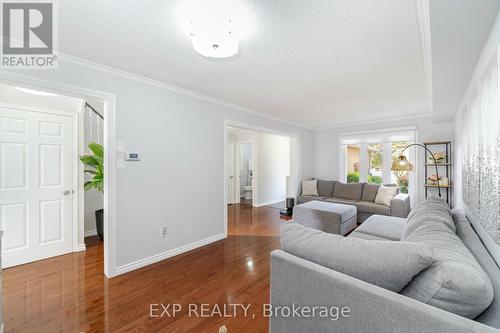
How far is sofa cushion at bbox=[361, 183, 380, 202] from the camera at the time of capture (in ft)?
15.2

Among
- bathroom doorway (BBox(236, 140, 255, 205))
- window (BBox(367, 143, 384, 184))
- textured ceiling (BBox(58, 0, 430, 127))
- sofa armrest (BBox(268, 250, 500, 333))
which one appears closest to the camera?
sofa armrest (BBox(268, 250, 500, 333))

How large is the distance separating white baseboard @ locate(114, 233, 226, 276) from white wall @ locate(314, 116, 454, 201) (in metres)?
3.55

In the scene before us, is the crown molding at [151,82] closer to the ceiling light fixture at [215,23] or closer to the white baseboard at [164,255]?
the ceiling light fixture at [215,23]

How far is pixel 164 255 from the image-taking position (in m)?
2.84

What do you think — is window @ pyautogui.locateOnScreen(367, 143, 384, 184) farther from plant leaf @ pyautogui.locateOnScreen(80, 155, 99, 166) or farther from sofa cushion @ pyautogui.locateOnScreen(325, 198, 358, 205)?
plant leaf @ pyautogui.locateOnScreen(80, 155, 99, 166)

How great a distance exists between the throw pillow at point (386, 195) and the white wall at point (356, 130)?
611 millimetres

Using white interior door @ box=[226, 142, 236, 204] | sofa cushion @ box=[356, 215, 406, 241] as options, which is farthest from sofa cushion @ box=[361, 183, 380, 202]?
white interior door @ box=[226, 142, 236, 204]

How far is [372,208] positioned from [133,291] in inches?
163

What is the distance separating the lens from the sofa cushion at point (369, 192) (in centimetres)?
463

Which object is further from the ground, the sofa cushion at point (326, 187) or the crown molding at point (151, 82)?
the crown molding at point (151, 82)

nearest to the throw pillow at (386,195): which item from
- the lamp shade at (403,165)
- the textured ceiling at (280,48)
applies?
the lamp shade at (403,165)

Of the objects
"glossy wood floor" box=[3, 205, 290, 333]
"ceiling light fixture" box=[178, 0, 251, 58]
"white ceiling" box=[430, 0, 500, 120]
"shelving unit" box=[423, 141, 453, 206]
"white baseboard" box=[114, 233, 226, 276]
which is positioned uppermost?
"ceiling light fixture" box=[178, 0, 251, 58]

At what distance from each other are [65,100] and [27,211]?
1526 millimetres

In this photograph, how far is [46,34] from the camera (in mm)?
1771
